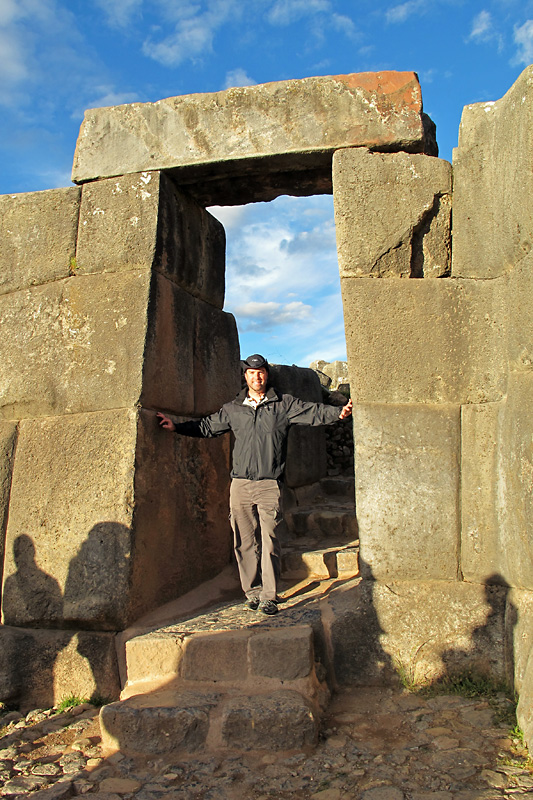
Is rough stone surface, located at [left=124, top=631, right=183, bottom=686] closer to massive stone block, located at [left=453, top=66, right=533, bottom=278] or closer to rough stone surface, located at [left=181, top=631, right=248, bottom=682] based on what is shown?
rough stone surface, located at [left=181, top=631, right=248, bottom=682]

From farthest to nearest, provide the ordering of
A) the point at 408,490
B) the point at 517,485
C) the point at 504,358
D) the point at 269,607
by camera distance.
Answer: the point at 269,607 → the point at 408,490 → the point at 504,358 → the point at 517,485

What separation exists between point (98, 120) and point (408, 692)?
Answer: 395 centimetres

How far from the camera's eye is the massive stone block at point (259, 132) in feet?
12.3

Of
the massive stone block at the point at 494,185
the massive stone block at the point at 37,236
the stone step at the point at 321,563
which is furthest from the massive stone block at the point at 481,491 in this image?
the massive stone block at the point at 37,236

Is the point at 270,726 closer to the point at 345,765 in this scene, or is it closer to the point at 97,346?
the point at 345,765

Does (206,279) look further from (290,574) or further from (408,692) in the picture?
(408,692)

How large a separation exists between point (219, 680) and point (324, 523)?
3047 mm

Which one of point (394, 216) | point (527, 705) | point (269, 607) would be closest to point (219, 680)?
point (269, 607)

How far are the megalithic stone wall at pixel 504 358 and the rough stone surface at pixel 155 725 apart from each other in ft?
4.68

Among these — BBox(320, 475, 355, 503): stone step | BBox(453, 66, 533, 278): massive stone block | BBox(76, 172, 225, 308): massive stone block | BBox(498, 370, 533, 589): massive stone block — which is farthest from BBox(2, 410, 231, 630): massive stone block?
BBox(320, 475, 355, 503): stone step

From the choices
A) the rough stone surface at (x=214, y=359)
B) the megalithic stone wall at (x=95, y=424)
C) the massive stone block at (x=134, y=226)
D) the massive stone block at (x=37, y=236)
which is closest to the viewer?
the megalithic stone wall at (x=95, y=424)

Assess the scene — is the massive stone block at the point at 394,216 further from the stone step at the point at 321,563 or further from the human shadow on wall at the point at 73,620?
the stone step at the point at 321,563

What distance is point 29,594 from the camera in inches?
151

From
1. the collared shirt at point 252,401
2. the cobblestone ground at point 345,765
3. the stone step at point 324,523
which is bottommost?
the cobblestone ground at point 345,765
